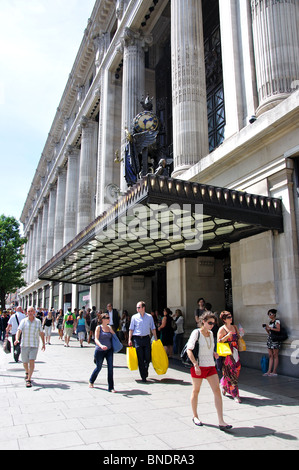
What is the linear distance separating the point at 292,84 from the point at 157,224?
5.62 m

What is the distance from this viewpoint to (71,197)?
1417 inches

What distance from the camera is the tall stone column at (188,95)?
47.2 ft

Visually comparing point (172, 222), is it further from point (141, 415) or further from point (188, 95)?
point (188, 95)

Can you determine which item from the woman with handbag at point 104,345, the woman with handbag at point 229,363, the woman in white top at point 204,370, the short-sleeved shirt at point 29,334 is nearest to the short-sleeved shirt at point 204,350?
the woman in white top at point 204,370

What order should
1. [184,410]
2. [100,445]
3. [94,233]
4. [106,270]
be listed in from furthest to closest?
[106,270] < [94,233] < [184,410] < [100,445]

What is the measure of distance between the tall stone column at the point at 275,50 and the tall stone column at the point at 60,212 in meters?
31.1

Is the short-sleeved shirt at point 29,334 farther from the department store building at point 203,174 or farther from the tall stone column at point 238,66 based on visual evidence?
Answer: the tall stone column at point 238,66

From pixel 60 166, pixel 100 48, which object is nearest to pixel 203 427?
pixel 100 48

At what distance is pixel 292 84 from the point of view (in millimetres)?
10578

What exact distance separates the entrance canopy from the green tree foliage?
33.3 m

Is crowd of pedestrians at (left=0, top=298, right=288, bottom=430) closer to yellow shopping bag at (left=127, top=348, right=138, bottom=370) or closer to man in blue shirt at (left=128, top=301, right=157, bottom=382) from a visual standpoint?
man in blue shirt at (left=128, top=301, right=157, bottom=382)

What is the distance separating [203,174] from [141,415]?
9.09m

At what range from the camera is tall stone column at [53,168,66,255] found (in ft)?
129

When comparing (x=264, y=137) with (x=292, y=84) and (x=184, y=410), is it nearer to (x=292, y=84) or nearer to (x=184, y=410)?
(x=292, y=84)
